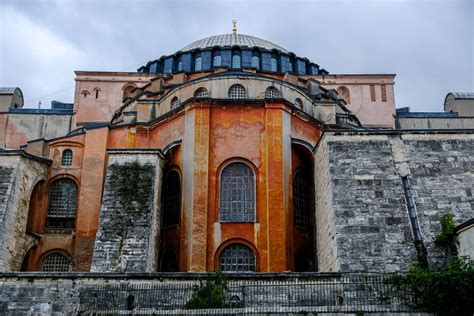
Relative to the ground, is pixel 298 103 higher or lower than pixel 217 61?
lower

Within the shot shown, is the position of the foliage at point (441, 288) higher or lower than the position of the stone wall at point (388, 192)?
lower

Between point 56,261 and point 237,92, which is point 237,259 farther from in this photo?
point 56,261

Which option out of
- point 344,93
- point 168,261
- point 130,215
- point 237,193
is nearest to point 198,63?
point 344,93

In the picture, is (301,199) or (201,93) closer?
(301,199)

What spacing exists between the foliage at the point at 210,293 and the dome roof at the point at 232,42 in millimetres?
26817

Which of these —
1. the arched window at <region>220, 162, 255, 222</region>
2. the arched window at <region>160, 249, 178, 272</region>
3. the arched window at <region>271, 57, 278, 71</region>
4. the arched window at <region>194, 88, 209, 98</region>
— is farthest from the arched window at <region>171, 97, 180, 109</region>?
the arched window at <region>271, 57, 278, 71</region>

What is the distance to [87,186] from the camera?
2912 cm

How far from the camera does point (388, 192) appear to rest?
74.4 feet

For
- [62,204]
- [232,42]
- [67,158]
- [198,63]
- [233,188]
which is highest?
[232,42]

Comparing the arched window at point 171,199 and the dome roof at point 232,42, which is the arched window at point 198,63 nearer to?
the dome roof at point 232,42

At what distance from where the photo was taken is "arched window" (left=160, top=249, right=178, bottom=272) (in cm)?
2595

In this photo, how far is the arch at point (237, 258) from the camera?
25.0 m

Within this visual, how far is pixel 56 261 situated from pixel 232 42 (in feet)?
72.7

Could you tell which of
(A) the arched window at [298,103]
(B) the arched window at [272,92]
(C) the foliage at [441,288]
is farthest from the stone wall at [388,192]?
(A) the arched window at [298,103]
